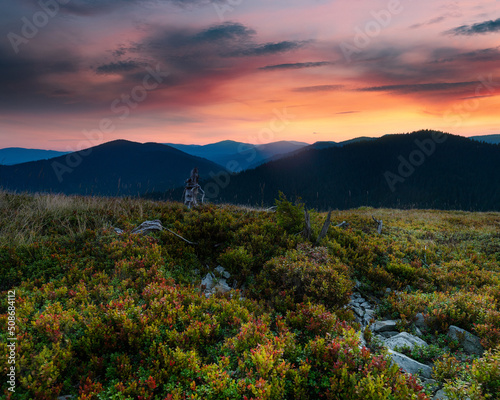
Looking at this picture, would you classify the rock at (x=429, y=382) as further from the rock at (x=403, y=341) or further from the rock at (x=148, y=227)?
the rock at (x=148, y=227)

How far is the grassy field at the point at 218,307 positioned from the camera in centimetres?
368

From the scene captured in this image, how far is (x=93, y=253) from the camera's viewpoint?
23.5ft

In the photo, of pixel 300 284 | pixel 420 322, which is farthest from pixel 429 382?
pixel 300 284

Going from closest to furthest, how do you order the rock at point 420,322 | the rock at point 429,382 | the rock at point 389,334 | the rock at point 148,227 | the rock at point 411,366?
1. the rock at point 429,382
2. the rock at point 411,366
3. the rock at point 389,334
4. the rock at point 420,322
5. the rock at point 148,227

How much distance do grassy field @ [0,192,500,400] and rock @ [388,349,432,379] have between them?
1.01 ft

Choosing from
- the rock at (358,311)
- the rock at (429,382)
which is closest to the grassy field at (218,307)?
the rock at (429,382)

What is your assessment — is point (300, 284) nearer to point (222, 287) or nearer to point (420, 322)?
point (222, 287)

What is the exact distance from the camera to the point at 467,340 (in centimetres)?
523

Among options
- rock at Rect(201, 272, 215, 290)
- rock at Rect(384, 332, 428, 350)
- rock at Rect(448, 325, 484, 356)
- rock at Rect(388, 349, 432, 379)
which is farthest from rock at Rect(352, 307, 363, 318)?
rock at Rect(201, 272, 215, 290)

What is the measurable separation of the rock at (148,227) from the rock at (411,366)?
7.25 meters

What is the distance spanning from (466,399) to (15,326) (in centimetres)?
656

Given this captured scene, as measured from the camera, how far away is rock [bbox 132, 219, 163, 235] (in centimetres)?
874

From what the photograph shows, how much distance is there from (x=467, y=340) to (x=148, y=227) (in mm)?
8702

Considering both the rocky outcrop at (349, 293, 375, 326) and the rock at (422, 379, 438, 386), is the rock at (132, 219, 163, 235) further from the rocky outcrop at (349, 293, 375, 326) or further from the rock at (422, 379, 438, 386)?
the rock at (422, 379, 438, 386)
